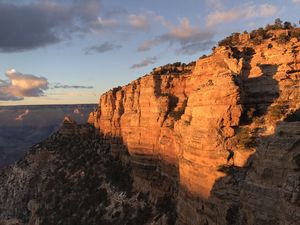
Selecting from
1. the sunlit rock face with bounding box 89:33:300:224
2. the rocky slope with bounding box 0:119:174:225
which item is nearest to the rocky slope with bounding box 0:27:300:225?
the sunlit rock face with bounding box 89:33:300:224

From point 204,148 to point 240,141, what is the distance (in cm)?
374

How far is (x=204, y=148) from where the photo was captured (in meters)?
35.5

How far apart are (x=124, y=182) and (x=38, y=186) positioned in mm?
33564

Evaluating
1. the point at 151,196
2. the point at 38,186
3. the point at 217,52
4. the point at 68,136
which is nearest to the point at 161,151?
the point at 151,196

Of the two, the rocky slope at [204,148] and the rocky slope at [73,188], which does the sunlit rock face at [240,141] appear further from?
the rocky slope at [73,188]

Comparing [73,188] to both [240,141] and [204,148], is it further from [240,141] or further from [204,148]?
[240,141]

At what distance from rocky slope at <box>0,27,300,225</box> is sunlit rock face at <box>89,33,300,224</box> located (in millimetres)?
86

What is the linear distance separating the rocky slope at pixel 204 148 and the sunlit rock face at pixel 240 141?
0.09m

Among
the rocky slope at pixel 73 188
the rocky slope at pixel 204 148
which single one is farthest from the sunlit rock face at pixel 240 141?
the rocky slope at pixel 73 188

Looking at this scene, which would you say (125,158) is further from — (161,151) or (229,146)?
(229,146)

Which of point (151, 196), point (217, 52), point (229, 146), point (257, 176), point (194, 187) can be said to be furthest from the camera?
point (151, 196)

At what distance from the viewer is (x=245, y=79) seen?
3884 centimetres

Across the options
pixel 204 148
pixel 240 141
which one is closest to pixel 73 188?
pixel 204 148

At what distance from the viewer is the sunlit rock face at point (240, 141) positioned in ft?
86.2
